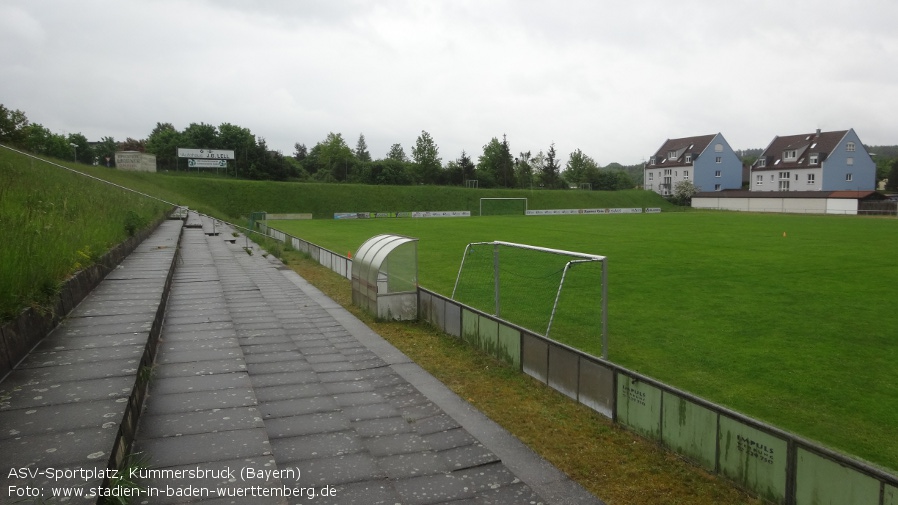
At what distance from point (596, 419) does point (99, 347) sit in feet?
19.1

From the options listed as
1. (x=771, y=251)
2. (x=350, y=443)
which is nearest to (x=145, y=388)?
(x=350, y=443)

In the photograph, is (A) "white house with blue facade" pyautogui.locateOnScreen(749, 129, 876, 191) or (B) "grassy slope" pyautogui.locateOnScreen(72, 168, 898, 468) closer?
(B) "grassy slope" pyautogui.locateOnScreen(72, 168, 898, 468)

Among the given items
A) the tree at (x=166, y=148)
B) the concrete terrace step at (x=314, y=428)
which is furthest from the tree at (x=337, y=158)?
the concrete terrace step at (x=314, y=428)

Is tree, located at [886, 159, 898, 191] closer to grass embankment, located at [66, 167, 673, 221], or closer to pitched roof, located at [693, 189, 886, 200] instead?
pitched roof, located at [693, 189, 886, 200]

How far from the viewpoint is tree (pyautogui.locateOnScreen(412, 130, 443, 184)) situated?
10125 cm

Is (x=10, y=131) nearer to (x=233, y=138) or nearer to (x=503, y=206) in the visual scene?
(x=503, y=206)

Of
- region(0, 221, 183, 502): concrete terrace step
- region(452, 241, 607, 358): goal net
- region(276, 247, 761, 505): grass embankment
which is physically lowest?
region(276, 247, 761, 505): grass embankment

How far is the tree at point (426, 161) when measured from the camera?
101250 millimetres

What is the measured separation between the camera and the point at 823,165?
254ft

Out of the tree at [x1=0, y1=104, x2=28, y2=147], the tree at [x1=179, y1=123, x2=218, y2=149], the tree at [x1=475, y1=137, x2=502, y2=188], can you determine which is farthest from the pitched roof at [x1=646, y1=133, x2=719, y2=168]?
the tree at [x1=0, y1=104, x2=28, y2=147]

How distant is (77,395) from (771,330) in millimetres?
12948

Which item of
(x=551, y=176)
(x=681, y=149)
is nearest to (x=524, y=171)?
(x=551, y=176)

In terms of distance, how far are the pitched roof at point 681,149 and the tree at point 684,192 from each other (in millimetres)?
5157

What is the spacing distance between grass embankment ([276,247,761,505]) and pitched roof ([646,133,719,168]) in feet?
301
